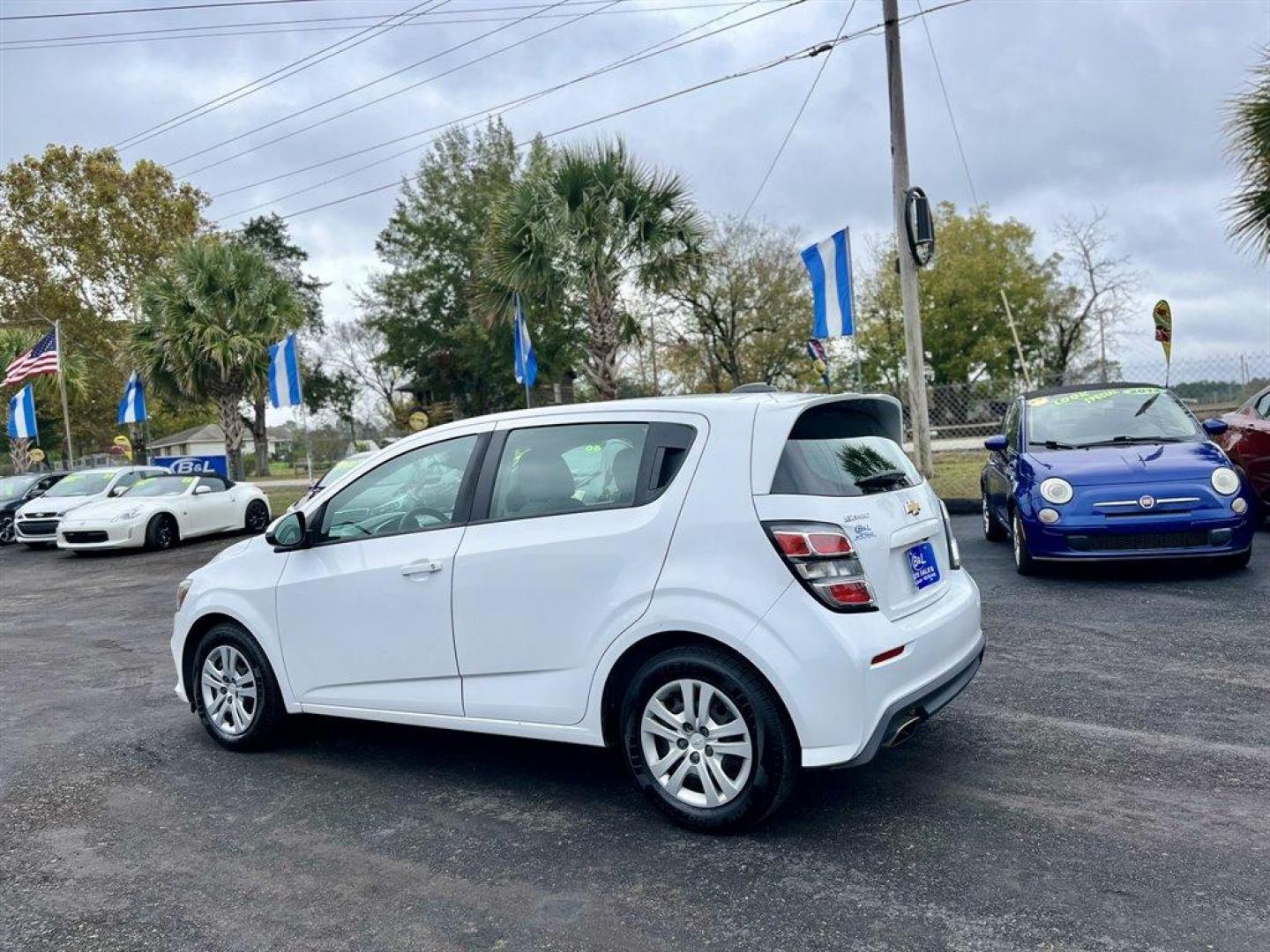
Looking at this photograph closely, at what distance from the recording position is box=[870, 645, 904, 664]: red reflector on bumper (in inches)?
136

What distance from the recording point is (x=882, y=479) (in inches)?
158

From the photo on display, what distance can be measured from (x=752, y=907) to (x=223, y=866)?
2.00 metres

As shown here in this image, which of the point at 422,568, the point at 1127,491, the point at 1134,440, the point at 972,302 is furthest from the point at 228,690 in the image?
the point at 972,302

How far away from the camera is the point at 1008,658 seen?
5.96 m

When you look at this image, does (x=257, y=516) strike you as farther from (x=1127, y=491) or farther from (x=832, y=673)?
(x=832, y=673)

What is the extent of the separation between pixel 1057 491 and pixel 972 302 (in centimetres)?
3818

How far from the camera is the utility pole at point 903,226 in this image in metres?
14.9

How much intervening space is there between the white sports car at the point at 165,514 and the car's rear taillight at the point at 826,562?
14.9m

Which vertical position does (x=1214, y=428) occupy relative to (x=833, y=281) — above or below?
below

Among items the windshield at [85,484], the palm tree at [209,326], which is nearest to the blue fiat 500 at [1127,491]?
the windshield at [85,484]

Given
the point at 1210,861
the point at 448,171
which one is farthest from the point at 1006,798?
the point at 448,171

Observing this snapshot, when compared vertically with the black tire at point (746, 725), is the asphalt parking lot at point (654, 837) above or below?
below

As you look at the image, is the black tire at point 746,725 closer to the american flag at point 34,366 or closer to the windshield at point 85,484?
the windshield at point 85,484

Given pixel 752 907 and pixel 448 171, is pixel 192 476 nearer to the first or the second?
pixel 752 907
